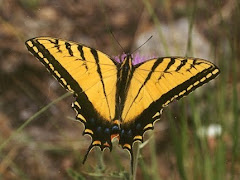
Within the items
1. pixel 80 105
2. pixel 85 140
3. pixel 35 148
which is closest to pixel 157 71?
pixel 80 105

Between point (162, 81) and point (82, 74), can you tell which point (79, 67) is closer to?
point (82, 74)

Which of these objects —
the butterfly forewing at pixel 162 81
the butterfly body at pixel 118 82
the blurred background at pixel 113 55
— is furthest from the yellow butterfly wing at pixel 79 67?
the blurred background at pixel 113 55

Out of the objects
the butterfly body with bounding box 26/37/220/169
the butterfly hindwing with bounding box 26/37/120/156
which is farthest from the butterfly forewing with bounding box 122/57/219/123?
the butterfly hindwing with bounding box 26/37/120/156

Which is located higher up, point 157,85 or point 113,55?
point 113,55

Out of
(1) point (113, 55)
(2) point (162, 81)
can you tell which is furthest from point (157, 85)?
(1) point (113, 55)

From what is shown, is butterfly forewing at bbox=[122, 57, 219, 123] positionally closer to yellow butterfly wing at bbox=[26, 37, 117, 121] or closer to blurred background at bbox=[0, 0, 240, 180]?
yellow butterfly wing at bbox=[26, 37, 117, 121]

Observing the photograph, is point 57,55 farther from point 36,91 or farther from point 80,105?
point 36,91

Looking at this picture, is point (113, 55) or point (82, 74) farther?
point (113, 55)
